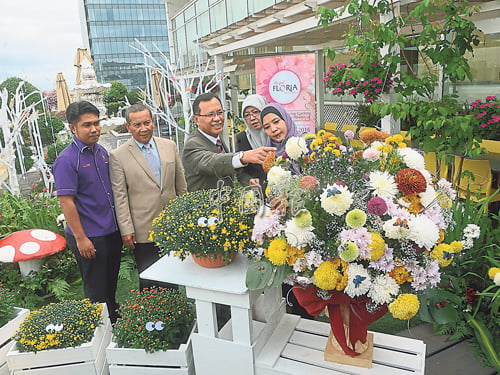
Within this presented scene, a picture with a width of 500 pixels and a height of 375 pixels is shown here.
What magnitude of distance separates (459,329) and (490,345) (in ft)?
0.72

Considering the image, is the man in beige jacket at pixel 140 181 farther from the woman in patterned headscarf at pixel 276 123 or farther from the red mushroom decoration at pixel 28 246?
the red mushroom decoration at pixel 28 246

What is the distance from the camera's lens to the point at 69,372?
193 cm

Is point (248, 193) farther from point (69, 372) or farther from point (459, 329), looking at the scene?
point (459, 329)

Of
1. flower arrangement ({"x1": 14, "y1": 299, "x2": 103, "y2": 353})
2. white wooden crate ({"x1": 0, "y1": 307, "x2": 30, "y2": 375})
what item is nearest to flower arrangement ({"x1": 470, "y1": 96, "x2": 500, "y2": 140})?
flower arrangement ({"x1": 14, "y1": 299, "x2": 103, "y2": 353})

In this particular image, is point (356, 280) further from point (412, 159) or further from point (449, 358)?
point (449, 358)

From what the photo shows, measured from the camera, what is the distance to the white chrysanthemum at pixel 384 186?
1.19 m

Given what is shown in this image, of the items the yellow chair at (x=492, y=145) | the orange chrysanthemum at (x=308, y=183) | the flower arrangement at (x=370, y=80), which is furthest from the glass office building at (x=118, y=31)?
the orange chrysanthemum at (x=308, y=183)

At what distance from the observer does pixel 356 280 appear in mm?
1158

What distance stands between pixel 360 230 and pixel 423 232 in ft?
0.60

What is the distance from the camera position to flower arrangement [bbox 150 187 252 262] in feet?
4.90

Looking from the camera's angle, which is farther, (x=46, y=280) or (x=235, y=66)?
(x=235, y=66)

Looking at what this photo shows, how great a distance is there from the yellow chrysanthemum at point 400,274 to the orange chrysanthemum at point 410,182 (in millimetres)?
237

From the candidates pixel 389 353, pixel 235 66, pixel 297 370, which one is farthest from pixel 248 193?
pixel 235 66

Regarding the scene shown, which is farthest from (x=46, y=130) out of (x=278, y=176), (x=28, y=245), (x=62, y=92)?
(x=278, y=176)
